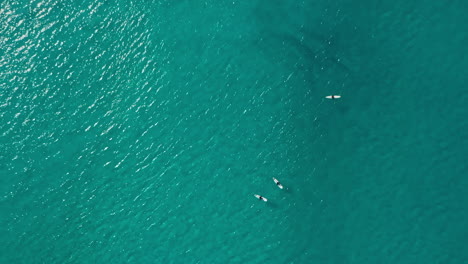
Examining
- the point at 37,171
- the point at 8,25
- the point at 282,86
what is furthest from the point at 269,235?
the point at 8,25

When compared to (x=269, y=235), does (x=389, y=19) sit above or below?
above

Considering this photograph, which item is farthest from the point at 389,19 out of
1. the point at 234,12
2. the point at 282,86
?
the point at 234,12

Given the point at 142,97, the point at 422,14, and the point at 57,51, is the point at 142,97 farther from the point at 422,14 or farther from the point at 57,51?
the point at 422,14

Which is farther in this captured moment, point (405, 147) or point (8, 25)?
point (8, 25)

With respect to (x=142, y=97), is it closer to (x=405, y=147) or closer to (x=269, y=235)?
(x=269, y=235)

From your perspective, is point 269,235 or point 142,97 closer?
point 269,235

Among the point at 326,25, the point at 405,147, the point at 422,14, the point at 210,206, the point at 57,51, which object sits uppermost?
the point at 57,51
